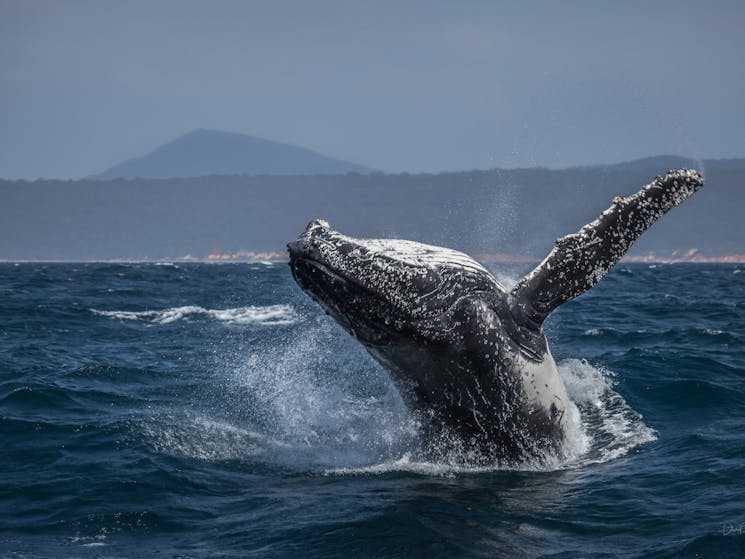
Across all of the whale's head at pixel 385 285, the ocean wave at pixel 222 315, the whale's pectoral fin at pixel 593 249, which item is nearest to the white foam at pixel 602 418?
the whale's pectoral fin at pixel 593 249

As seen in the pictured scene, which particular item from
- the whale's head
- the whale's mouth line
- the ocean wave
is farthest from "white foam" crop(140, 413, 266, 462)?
the ocean wave

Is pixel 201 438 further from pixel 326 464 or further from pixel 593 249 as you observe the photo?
pixel 593 249

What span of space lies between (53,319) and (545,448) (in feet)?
56.4

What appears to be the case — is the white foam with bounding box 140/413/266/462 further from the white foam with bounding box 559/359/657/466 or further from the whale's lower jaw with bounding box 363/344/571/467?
the white foam with bounding box 559/359/657/466

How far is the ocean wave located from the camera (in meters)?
23.0

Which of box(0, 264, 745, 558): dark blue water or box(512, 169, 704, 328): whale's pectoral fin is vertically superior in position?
box(512, 169, 704, 328): whale's pectoral fin

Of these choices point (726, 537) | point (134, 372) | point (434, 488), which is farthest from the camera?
point (134, 372)

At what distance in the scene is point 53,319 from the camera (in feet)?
74.8

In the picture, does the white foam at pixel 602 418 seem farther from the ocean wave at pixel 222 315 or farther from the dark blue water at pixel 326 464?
the ocean wave at pixel 222 315

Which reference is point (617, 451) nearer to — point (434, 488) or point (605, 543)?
point (434, 488)

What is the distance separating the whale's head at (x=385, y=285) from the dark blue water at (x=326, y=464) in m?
1.38

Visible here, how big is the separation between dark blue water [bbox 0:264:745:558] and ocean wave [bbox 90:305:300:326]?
6147 mm

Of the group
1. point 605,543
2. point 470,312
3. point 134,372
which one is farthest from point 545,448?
point 134,372

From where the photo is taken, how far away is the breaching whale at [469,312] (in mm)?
7762
